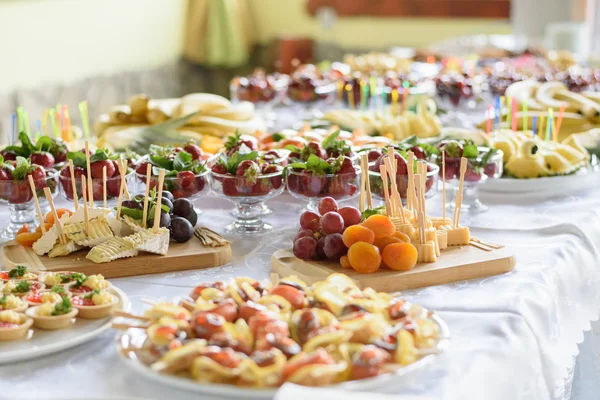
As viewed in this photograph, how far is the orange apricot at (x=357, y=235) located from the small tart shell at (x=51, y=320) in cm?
45

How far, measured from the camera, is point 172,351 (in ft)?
3.14

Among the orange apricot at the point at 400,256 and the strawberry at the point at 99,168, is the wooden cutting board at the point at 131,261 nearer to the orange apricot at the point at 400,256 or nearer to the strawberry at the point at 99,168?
the strawberry at the point at 99,168

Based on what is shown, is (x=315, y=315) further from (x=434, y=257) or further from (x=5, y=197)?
(x=5, y=197)

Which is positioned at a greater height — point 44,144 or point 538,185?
point 44,144

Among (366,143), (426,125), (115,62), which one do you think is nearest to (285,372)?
(366,143)

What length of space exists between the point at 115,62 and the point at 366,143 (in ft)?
11.6

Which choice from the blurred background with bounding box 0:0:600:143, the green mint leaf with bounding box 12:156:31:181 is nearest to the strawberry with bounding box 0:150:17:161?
the green mint leaf with bounding box 12:156:31:181

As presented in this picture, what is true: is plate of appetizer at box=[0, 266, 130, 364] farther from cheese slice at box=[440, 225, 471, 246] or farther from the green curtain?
the green curtain

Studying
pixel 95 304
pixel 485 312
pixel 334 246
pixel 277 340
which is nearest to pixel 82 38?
pixel 334 246

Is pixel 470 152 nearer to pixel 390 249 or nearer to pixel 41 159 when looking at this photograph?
pixel 390 249

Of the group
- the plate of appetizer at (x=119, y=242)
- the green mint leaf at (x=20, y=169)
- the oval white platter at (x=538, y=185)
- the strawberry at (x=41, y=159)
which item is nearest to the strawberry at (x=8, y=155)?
the strawberry at (x=41, y=159)

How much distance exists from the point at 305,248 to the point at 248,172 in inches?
11.1

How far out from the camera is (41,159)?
181 centimetres

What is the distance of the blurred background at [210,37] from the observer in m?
4.57
